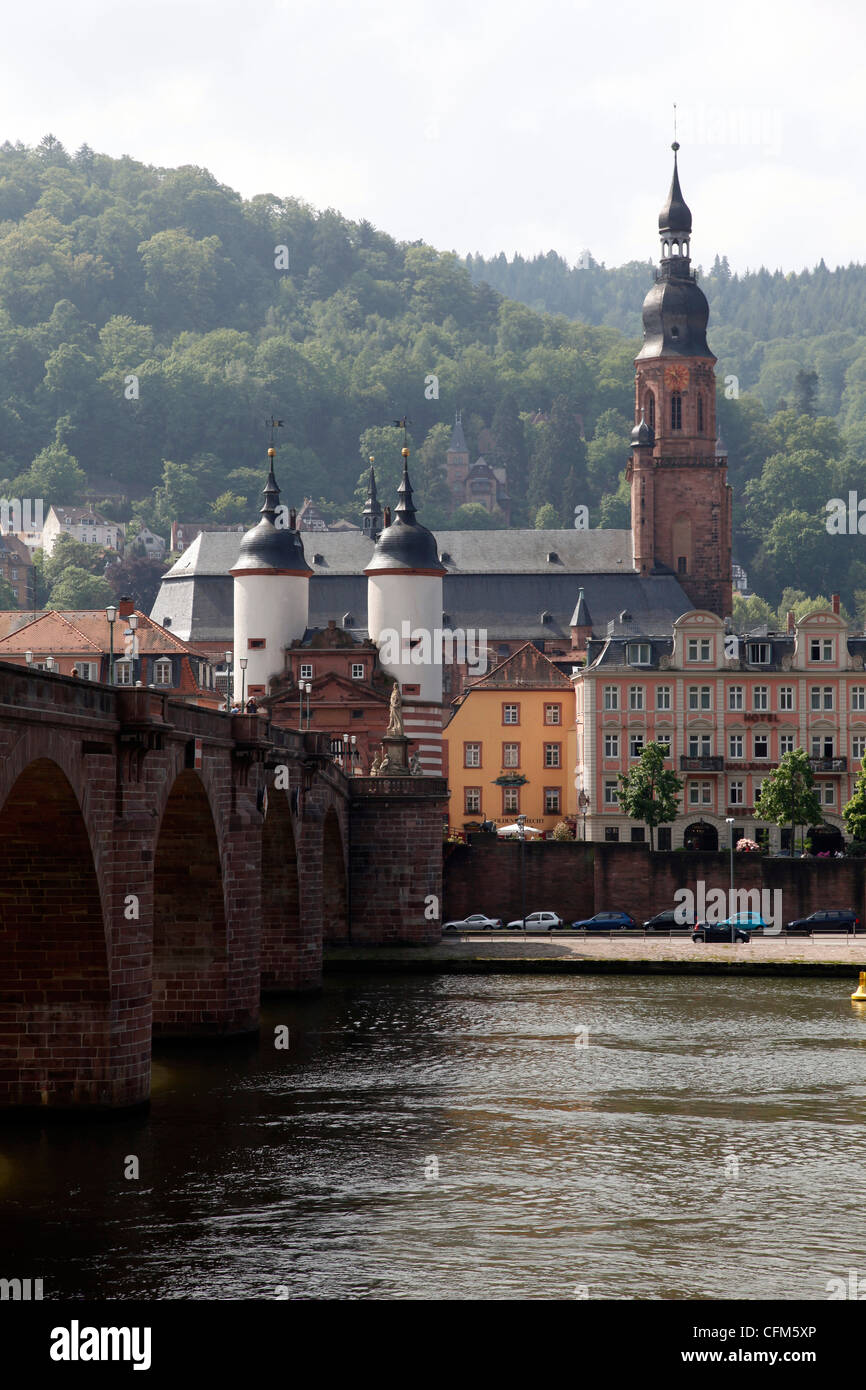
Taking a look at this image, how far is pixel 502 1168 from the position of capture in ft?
123

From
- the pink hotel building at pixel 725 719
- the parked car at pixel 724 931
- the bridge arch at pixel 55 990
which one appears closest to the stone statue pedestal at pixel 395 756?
the parked car at pixel 724 931

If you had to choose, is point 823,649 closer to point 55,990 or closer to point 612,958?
point 612,958

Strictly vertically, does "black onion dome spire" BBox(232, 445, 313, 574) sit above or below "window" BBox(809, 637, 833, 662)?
above

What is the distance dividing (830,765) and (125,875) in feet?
219

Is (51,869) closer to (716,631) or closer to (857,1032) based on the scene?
(857,1032)

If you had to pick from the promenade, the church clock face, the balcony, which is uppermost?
the church clock face

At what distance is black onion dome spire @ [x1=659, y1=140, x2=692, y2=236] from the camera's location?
448 ft

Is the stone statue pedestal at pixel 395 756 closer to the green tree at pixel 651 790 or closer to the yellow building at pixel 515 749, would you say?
the green tree at pixel 651 790

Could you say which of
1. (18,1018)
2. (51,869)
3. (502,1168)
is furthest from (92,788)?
(502,1168)

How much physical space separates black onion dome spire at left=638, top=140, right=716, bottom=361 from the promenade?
6737 cm

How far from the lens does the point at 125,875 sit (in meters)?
38.5

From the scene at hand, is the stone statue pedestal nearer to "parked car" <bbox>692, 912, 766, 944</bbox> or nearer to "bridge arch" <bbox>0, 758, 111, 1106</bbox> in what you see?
"parked car" <bbox>692, 912, 766, 944</bbox>

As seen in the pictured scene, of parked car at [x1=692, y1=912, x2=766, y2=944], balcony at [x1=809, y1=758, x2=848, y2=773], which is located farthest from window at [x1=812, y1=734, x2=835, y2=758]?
parked car at [x1=692, y1=912, x2=766, y2=944]

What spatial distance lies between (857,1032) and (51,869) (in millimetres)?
29132
